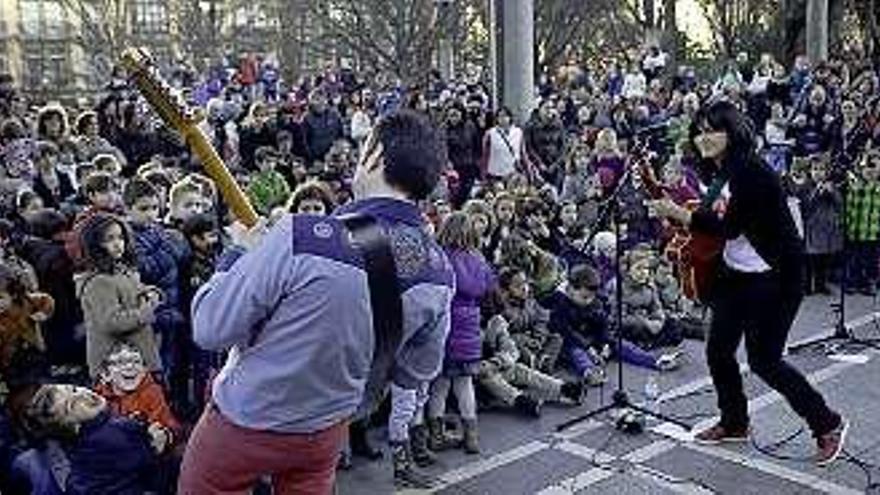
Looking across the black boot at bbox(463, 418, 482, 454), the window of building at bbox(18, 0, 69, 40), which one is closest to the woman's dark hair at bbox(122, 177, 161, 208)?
the black boot at bbox(463, 418, 482, 454)

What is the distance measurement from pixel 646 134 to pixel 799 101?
422 inches

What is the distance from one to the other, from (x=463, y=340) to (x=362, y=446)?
33.3 inches

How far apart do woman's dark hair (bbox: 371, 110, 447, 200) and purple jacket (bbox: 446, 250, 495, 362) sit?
367 centimetres

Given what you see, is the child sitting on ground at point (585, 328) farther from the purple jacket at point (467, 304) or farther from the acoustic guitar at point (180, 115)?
the acoustic guitar at point (180, 115)

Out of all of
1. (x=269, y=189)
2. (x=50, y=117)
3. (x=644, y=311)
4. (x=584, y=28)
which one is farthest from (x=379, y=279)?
(x=584, y=28)

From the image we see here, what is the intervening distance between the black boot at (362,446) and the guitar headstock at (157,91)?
3.52 meters

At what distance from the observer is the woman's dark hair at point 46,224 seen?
6.83 meters

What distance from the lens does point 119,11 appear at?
4416cm

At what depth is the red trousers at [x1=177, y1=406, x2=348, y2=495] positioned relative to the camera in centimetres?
313

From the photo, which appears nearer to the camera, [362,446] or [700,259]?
[700,259]

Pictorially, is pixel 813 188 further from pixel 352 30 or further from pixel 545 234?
pixel 352 30

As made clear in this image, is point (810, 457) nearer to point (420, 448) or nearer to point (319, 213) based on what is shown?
point (420, 448)

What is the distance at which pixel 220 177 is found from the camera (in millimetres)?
3391

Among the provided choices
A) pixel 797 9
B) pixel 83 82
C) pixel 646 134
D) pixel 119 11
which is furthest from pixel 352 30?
pixel 83 82
